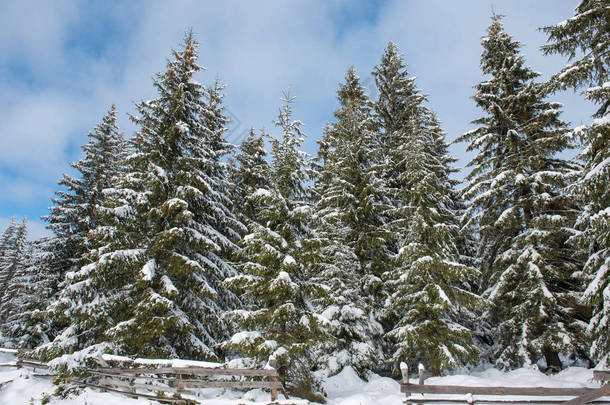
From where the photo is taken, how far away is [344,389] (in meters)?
15.4

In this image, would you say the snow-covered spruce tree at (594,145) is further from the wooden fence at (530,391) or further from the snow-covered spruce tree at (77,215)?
the snow-covered spruce tree at (77,215)

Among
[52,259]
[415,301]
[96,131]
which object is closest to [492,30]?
[415,301]

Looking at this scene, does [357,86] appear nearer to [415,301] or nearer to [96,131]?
[415,301]

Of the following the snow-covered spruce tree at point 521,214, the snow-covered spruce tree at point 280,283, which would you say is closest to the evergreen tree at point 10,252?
the snow-covered spruce tree at point 280,283

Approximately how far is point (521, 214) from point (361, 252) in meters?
8.25

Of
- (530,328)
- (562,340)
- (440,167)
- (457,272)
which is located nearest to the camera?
Answer: (562,340)

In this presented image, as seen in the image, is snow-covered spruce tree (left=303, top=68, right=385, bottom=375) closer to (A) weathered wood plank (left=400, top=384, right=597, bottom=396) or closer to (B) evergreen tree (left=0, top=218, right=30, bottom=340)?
(A) weathered wood plank (left=400, top=384, right=597, bottom=396)

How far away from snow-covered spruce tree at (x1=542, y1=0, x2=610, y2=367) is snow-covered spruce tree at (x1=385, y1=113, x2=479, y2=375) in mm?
4829

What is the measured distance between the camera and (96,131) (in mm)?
26391

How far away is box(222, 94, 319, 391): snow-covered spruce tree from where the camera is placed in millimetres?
13031

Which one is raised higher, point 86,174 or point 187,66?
point 187,66

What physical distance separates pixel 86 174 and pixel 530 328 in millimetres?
28812

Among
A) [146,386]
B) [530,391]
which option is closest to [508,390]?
[530,391]

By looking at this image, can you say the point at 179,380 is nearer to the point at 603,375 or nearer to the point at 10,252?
the point at 603,375
